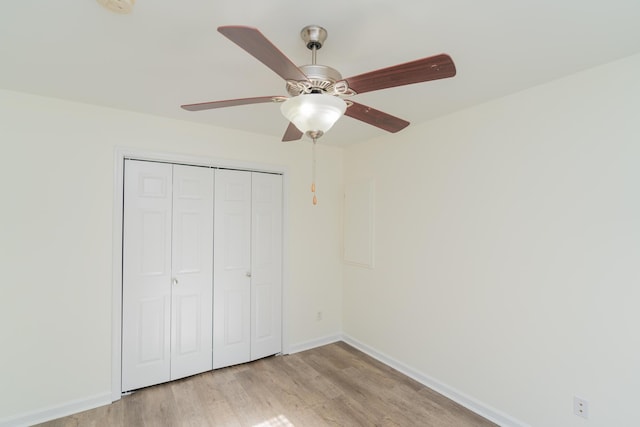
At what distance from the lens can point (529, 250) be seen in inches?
84.0

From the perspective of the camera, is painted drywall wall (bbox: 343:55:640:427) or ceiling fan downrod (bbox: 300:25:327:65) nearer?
ceiling fan downrod (bbox: 300:25:327:65)

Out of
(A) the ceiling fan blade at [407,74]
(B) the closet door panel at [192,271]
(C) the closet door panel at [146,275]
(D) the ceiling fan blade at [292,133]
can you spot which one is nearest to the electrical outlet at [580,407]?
(A) the ceiling fan blade at [407,74]

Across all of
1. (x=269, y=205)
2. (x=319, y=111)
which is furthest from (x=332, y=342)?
(x=319, y=111)

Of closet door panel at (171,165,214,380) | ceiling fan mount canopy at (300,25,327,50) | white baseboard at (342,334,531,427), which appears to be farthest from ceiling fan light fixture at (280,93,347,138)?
white baseboard at (342,334,531,427)

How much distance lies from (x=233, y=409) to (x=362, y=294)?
5.74ft

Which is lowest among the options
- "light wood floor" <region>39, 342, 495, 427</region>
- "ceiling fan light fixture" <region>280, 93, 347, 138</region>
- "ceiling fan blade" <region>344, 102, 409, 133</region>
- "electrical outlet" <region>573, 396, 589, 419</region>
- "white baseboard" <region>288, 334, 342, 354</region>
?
"light wood floor" <region>39, 342, 495, 427</region>

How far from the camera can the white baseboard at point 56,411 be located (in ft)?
7.18

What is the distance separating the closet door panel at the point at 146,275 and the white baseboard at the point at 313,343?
130 cm

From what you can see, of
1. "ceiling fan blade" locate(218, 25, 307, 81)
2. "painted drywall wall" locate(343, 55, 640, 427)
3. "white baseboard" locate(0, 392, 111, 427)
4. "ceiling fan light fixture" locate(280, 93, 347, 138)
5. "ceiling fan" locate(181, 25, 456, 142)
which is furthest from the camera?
"white baseboard" locate(0, 392, 111, 427)

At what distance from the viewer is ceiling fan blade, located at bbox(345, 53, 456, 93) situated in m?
1.09

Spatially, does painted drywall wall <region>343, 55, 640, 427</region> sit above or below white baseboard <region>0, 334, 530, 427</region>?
above

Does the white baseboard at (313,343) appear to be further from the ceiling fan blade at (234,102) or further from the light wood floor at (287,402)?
the ceiling fan blade at (234,102)

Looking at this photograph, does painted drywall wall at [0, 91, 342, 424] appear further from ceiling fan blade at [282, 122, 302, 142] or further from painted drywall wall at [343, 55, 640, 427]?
painted drywall wall at [343, 55, 640, 427]

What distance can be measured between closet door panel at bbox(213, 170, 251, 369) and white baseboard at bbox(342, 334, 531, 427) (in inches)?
55.4
